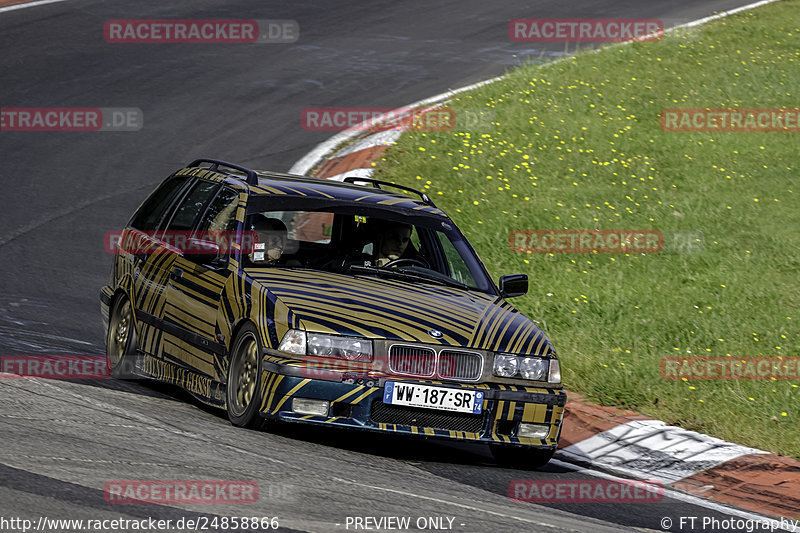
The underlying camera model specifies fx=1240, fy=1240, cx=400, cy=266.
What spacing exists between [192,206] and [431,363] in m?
2.73

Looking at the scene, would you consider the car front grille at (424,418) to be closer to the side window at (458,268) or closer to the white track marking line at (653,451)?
the white track marking line at (653,451)

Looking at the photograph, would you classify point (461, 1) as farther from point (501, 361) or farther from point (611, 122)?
point (501, 361)

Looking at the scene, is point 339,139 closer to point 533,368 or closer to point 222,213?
point 222,213

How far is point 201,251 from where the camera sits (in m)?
8.33

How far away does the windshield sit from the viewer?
841cm

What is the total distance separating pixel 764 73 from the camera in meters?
21.0

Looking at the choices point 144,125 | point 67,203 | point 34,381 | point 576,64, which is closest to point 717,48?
point 576,64

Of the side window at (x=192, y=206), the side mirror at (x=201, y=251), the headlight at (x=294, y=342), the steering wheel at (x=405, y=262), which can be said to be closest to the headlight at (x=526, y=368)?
the headlight at (x=294, y=342)

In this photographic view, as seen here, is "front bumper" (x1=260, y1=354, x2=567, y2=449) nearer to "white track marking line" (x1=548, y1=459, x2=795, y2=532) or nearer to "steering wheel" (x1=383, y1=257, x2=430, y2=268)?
"white track marking line" (x1=548, y1=459, x2=795, y2=532)

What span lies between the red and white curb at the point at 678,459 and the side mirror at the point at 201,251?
270cm

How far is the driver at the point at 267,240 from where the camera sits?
829 cm

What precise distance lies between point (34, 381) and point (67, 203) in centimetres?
695

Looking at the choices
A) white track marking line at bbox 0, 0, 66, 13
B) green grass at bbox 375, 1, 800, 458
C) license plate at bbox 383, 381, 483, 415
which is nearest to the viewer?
license plate at bbox 383, 381, 483, 415

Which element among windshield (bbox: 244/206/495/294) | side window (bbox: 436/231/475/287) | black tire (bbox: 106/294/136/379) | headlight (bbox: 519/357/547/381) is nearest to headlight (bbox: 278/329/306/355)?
windshield (bbox: 244/206/495/294)
